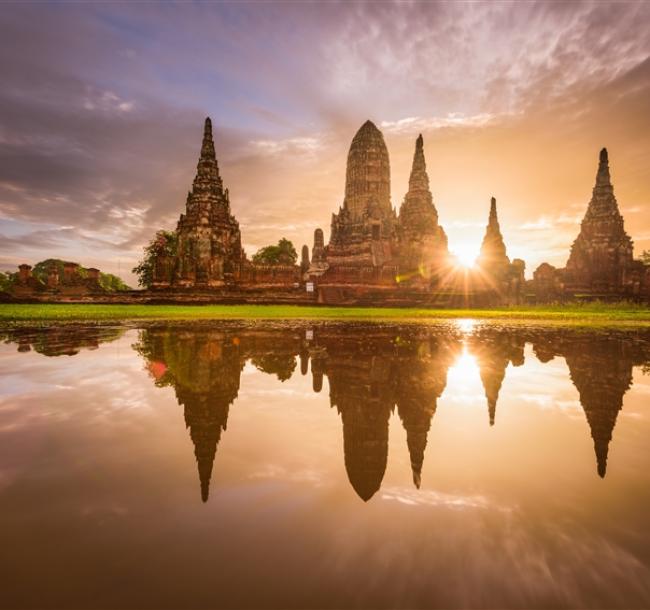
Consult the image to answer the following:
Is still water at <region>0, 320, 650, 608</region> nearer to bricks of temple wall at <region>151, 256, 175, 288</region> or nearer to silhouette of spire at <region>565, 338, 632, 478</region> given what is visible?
silhouette of spire at <region>565, 338, 632, 478</region>

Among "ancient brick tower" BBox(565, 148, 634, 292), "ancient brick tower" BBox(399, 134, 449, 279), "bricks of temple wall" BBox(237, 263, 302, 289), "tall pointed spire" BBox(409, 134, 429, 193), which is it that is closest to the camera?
"bricks of temple wall" BBox(237, 263, 302, 289)

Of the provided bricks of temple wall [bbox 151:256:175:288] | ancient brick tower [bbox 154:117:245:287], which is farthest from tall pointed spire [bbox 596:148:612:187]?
bricks of temple wall [bbox 151:256:175:288]

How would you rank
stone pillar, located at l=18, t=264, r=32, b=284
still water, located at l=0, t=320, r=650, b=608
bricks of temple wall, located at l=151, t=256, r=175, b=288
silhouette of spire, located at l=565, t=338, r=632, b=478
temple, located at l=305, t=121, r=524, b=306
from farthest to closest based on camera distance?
temple, located at l=305, t=121, r=524, b=306 < bricks of temple wall, located at l=151, t=256, r=175, b=288 < stone pillar, located at l=18, t=264, r=32, b=284 < silhouette of spire, located at l=565, t=338, r=632, b=478 < still water, located at l=0, t=320, r=650, b=608

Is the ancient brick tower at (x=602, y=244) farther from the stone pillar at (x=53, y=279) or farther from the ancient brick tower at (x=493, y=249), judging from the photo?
the stone pillar at (x=53, y=279)

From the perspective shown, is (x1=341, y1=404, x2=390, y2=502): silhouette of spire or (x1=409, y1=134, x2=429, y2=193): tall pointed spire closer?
(x1=341, y1=404, x2=390, y2=502): silhouette of spire

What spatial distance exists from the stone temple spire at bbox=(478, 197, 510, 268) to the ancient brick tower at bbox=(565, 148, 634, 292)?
6.08 meters

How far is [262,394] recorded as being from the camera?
3629 mm

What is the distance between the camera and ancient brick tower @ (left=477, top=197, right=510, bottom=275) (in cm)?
4038

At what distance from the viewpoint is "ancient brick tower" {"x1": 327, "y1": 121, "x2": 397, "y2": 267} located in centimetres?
3500

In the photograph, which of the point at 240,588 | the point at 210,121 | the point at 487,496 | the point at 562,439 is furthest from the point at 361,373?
the point at 210,121

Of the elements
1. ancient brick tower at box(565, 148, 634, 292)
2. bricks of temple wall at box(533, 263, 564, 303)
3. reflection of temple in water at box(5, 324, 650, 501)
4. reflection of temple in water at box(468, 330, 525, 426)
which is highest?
ancient brick tower at box(565, 148, 634, 292)

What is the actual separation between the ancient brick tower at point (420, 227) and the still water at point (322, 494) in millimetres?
31071

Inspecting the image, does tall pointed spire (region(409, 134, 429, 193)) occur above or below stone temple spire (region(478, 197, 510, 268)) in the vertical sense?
above

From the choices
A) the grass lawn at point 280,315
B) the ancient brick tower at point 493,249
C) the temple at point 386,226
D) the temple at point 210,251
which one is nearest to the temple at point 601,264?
the temple at point 386,226
